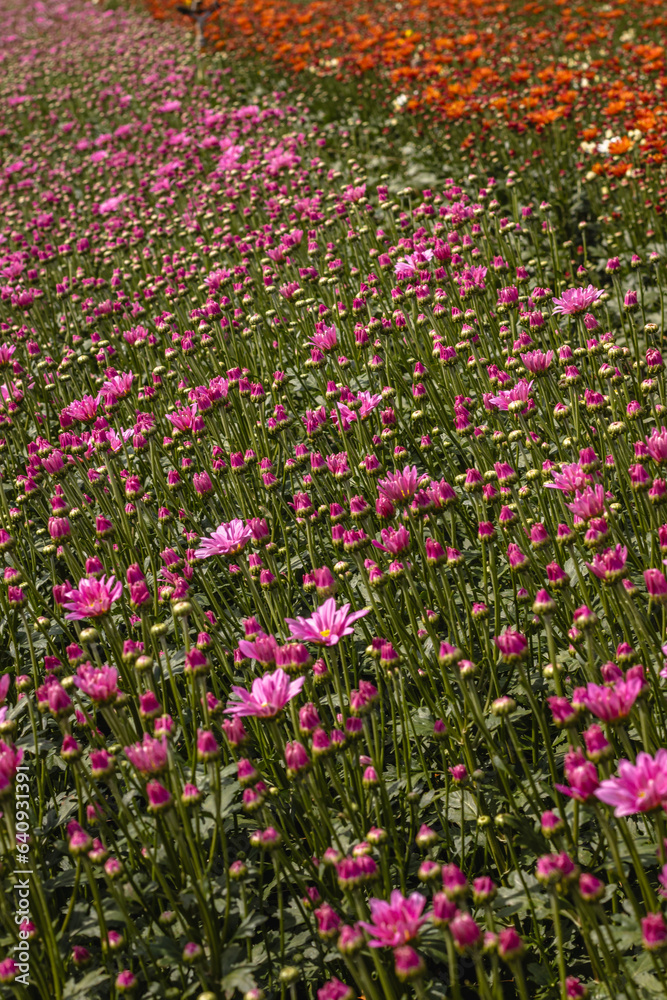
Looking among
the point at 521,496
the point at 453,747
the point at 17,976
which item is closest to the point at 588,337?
the point at 521,496

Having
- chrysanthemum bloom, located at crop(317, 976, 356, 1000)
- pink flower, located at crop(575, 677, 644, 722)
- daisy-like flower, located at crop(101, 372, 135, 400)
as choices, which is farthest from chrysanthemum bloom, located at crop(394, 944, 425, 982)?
daisy-like flower, located at crop(101, 372, 135, 400)

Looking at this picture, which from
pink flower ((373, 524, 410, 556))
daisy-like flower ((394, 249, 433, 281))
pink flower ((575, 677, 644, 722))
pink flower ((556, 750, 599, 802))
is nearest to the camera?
pink flower ((556, 750, 599, 802))

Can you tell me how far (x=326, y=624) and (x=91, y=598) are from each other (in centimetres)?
79

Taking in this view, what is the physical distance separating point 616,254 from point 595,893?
5591 millimetres

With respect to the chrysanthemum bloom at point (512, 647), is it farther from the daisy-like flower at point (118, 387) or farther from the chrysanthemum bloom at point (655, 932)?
the daisy-like flower at point (118, 387)

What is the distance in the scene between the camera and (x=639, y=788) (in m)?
1.69

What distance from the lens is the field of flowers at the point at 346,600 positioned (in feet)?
7.00

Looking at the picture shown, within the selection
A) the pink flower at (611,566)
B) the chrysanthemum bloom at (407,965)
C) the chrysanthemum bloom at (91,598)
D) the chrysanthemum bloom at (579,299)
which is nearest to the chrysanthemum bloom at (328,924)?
the chrysanthemum bloom at (407,965)

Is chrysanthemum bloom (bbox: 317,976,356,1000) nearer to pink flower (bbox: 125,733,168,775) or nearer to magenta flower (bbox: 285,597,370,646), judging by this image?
pink flower (bbox: 125,733,168,775)

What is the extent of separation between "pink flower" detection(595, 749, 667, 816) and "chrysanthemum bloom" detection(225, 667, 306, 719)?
2.70ft

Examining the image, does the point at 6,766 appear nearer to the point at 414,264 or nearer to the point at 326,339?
the point at 326,339

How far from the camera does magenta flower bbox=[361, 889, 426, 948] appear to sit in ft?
5.54

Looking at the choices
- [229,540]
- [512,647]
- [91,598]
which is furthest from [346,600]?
[512,647]

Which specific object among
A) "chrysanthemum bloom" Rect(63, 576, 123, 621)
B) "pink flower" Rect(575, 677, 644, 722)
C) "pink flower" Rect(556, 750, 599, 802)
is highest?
"pink flower" Rect(575, 677, 644, 722)
